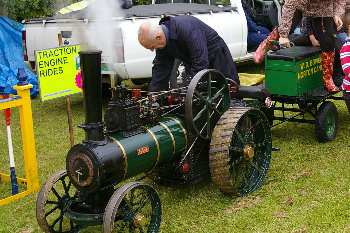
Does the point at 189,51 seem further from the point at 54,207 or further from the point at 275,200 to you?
the point at 54,207

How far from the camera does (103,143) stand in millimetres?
4031

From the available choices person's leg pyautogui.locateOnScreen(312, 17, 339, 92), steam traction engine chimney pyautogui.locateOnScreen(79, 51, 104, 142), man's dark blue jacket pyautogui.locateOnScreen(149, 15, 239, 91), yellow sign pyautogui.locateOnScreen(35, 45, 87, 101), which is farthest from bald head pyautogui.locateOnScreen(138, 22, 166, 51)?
person's leg pyautogui.locateOnScreen(312, 17, 339, 92)

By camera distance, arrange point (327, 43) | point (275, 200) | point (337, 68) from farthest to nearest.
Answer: point (337, 68) < point (327, 43) < point (275, 200)

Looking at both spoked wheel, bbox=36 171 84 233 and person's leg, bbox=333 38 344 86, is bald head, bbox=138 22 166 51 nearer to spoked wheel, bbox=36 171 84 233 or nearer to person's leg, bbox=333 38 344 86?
spoked wheel, bbox=36 171 84 233

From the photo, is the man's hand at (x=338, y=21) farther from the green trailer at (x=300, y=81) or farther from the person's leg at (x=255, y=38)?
the person's leg at (x=255, y=38)

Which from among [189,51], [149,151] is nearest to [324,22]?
[189,51]

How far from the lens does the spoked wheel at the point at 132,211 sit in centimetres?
385

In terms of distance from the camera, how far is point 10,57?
33.1 feet

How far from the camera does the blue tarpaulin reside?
9586 millimetres

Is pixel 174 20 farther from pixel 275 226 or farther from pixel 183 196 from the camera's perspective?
pixel 275 226

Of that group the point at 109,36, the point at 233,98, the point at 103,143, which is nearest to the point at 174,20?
the point at 233,98

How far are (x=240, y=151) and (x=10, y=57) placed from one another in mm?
6491

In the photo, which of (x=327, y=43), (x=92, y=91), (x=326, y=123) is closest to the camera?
(x=92, y=91)

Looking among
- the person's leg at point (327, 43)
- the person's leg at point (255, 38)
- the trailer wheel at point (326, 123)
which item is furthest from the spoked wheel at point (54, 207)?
the person's leg at point (255, 38)
